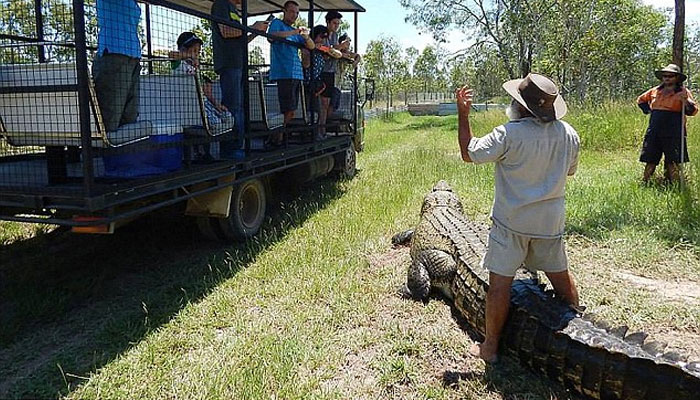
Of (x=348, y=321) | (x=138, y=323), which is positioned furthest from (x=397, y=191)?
(x=138, y=323)

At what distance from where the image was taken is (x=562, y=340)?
2.69 m

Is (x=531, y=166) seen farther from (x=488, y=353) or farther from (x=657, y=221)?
(x=657, y=221)

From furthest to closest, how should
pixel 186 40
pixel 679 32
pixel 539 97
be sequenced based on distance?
pixel 679 32
pixel 186 40
pixel 539 97

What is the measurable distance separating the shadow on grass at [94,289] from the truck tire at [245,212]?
0.36 ft

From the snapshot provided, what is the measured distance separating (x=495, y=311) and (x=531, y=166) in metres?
0.80

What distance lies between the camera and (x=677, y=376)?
2.30 metres

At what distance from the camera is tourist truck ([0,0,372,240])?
10.7 ft

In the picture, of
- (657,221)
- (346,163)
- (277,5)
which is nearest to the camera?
(657,221)

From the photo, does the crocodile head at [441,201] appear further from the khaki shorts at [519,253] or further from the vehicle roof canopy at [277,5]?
the vehicle roof canopy at [277,5]

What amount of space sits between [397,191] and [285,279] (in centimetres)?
372

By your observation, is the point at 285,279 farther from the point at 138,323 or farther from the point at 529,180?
the point at 529,180

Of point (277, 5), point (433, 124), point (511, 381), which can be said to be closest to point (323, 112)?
point (277, 5)

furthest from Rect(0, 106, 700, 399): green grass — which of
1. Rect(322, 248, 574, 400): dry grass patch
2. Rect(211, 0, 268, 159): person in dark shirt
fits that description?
Rect(211, 0, 268, 159): person in dark shirt

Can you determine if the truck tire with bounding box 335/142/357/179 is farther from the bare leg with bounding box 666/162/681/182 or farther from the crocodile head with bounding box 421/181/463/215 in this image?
the bare leg with bounding box 666/162/681/182
